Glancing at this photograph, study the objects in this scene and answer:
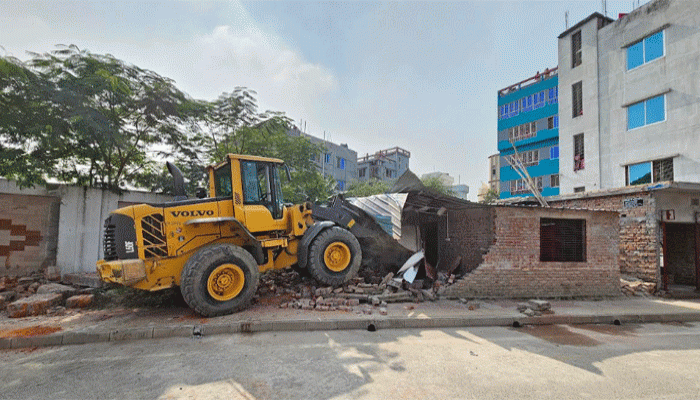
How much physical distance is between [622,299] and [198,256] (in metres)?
10.7

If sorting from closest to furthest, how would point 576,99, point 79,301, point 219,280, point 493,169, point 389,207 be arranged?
point 219,280
point 79,301
point 389,207
point 576,99
point 493,169

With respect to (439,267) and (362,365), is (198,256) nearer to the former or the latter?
(362,365)

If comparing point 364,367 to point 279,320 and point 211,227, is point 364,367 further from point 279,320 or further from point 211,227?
point 211,227

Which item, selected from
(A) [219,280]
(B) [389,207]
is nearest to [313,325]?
(A) [219,280]

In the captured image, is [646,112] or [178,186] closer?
[178,186]

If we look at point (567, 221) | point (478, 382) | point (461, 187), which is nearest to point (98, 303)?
point (478, 382)

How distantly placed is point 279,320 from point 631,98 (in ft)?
65.9

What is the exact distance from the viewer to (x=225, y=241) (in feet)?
23.0

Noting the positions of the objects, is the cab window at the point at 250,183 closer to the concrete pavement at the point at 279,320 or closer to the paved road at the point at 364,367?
the concrete pavement at the point at 279,320

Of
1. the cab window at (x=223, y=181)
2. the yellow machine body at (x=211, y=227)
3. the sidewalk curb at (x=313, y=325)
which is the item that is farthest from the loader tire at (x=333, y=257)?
the cab window at (x=223, y=181)

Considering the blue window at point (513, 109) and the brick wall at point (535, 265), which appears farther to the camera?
the blue window at point (513, 109)

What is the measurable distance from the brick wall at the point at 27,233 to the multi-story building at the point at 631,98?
76.8ft

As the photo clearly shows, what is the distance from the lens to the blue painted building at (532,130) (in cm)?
2580

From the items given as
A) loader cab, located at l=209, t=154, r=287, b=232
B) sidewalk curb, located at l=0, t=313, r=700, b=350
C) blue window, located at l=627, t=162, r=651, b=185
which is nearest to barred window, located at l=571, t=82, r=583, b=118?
blue window, located at l=627, t=162, r=651, b=185
